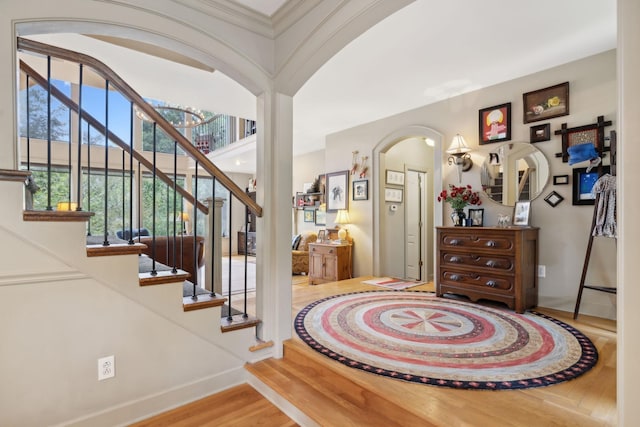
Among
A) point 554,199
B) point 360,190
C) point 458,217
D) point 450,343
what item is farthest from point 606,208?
point 360,190

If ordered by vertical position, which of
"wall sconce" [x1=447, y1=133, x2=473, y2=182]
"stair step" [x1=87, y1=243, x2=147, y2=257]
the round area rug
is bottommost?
the round area rug

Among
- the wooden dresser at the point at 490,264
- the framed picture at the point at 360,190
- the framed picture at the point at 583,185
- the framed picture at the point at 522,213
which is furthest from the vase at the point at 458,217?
the framed picture at the point at 360,190

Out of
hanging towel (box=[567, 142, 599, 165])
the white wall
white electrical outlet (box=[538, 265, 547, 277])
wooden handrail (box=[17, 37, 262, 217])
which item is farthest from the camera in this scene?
white electrical outlet (box=[538, 265, 547, 277])

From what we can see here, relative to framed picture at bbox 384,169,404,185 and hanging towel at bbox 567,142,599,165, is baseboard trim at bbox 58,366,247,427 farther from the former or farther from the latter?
framed picture at bbox 384,169,404,185

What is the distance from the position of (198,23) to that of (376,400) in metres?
2.49

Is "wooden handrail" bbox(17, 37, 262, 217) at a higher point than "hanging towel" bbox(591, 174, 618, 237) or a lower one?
higher

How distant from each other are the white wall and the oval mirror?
7 cm

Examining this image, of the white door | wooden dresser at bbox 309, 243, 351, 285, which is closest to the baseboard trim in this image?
wooden dresser at bbox 309, 243, 351, 285

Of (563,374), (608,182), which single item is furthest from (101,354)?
(608,182)

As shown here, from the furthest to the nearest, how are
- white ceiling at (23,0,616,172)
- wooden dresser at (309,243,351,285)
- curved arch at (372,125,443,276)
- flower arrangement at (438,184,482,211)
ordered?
1. wooden dresser at (309,243,351,285)
2. curved arch at (372,125,443,276)
3. flower arrangement at (438,184,482,211)
4. white ceiling at (23,0,616,172)

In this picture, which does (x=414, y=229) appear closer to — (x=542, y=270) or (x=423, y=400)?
(x=542, y=270)

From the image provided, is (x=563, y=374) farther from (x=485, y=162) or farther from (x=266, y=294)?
(x=485, y=162)

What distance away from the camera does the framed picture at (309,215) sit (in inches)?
295

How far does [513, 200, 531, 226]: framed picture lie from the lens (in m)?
3.38
